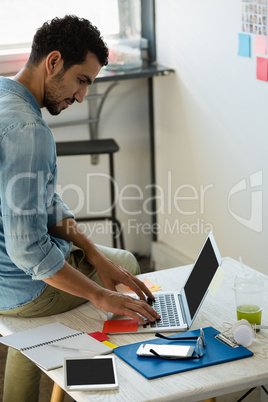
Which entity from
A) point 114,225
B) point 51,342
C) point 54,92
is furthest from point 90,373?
point 114,225

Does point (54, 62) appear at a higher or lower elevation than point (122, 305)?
higher

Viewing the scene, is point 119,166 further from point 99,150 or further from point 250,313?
point 250,313

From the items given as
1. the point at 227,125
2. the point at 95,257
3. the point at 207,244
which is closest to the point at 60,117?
the point at 227,125

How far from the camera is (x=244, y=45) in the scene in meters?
2.73

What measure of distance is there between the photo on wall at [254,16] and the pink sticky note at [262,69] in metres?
0.10

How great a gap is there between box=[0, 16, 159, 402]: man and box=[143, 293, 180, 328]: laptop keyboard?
3 cm

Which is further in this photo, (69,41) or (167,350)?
(69,41)

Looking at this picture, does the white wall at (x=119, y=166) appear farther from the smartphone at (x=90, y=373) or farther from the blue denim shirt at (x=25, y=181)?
the smartphone at (x=90, y=373)

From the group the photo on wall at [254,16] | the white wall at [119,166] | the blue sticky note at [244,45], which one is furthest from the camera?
the white wall at [119,166]

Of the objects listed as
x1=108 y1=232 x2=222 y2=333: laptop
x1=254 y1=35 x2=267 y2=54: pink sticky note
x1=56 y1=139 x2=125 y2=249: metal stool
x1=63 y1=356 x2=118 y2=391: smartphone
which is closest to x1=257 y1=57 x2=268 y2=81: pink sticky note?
x1=254 y1=35 x2=267 y2=54: pink sticky note

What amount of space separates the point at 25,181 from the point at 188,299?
581 mm

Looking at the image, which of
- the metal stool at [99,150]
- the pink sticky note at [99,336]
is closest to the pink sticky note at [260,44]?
the metal stool at [99,150]

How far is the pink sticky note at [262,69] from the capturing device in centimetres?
262

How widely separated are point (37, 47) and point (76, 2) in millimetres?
1701
